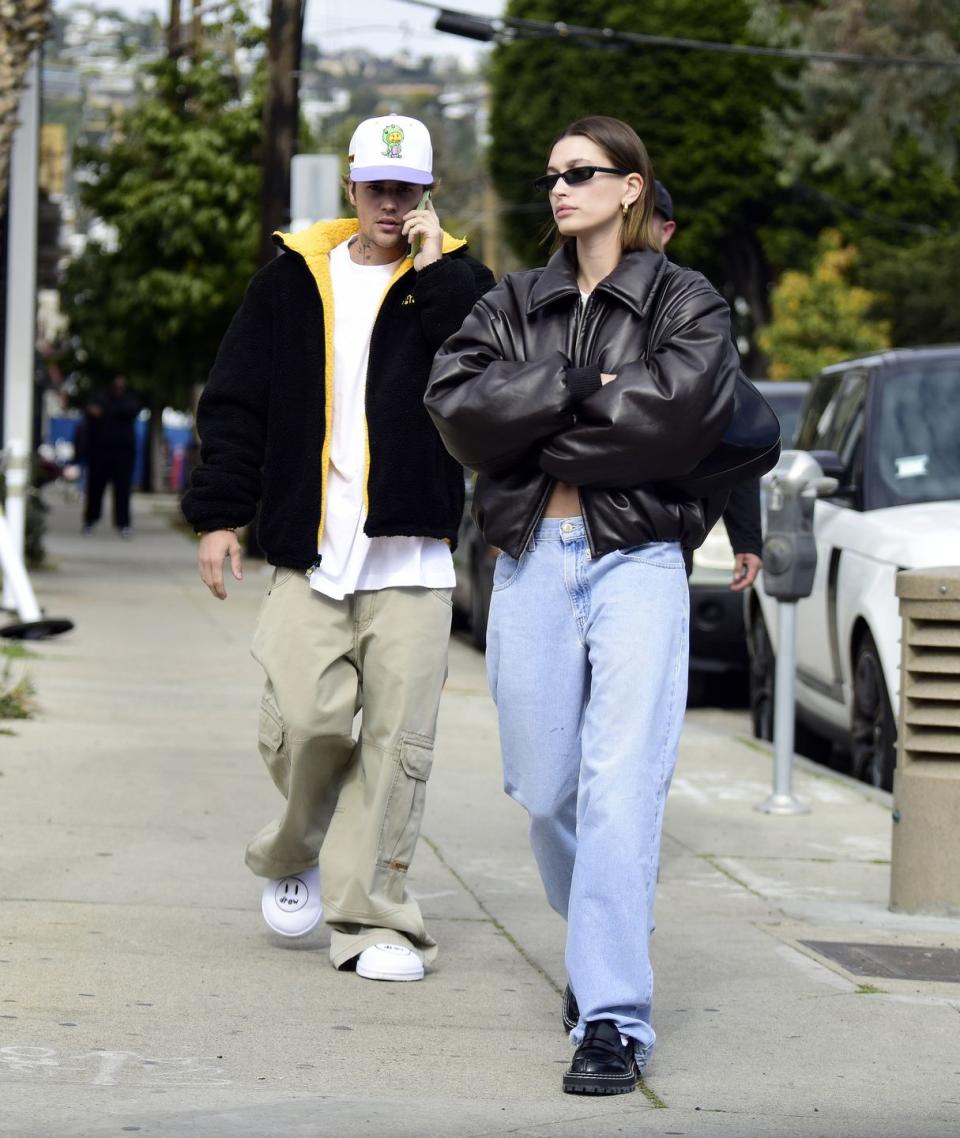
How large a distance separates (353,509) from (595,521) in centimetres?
98

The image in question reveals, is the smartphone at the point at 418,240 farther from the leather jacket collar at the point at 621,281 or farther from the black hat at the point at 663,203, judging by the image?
the black hat at the point at 663,203

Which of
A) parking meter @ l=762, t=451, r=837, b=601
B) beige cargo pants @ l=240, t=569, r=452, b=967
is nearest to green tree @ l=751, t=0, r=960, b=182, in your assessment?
parking meter @ l=762, t=451, r=837, b=601

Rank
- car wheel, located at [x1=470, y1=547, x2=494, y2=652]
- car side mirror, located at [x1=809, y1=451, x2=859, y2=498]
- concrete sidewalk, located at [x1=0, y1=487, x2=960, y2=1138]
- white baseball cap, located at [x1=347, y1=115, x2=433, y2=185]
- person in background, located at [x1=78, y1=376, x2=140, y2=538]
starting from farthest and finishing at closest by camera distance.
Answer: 1. person in background, located at [x1=78, y1=376, x2=140, y2=538]
2. car wheel, located at [x1=470, y1=547, x2=494, y2=652]
3. car side mirror, located at [x1=809, y1=451, x2=859, y2=498]
4. white baseball cap, located at [x1=347, y1=115, x2=433, y2=185]
5. concrete sidewalk, located at [x1=0, y1=487, x2=960, y2=1138]

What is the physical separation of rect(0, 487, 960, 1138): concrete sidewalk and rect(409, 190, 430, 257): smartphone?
1758mm

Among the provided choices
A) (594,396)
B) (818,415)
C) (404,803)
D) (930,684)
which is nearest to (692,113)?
(818,415)

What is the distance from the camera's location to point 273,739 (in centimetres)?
517

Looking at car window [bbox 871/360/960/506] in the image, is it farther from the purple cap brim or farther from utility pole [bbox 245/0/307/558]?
utility pole [bbox 245/0/307/558]

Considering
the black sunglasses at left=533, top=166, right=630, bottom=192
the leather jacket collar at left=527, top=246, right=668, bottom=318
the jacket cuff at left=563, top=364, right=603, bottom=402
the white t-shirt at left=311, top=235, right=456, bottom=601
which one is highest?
the black sunglasses at left=533, top=166, right=630, bottom=192

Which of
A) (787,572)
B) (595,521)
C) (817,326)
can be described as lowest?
(817,326)

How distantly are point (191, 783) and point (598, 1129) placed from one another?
14.0 feet

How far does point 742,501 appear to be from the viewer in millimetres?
6531

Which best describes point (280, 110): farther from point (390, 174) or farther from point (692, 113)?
point (692, 113)

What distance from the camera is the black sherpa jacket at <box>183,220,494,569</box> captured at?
5148mm

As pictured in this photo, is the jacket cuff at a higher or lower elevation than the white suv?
higher
